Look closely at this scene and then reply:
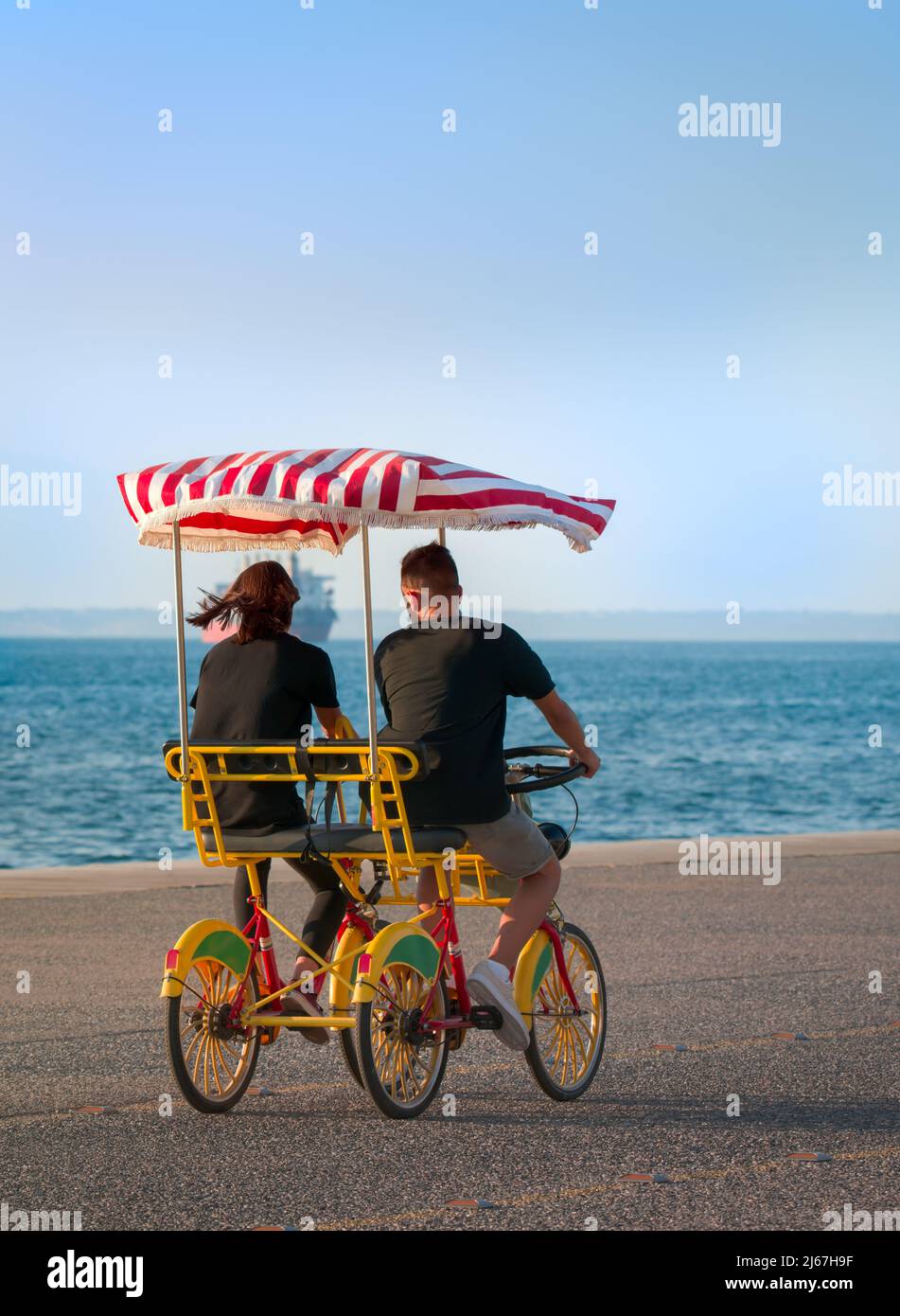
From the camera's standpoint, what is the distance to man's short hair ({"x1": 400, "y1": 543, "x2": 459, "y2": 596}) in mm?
6879

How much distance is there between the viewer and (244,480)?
21.7ft

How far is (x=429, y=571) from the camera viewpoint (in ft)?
22.6

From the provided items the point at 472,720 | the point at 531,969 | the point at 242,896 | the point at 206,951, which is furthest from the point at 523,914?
the point at 206,951

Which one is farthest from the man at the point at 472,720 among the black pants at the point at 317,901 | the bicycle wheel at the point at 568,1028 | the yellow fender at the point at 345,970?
the black pants at the point at 317,901

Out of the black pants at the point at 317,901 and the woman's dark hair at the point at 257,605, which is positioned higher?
the woman's dark hair at the point at 257,605

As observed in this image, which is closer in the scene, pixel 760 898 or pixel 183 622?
pixel 183 622

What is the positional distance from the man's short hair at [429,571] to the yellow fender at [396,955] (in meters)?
1.31

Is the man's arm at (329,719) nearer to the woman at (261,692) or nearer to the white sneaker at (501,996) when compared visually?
the woman at (261,692)

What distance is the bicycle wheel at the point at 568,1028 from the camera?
7090mm

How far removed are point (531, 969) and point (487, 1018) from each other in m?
0.31
